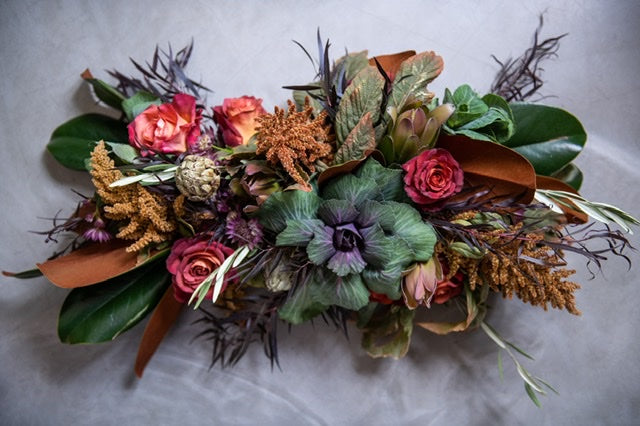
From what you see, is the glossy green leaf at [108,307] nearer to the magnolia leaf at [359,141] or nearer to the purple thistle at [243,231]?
the purple thistle at [243,231]

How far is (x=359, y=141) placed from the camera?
90 cm

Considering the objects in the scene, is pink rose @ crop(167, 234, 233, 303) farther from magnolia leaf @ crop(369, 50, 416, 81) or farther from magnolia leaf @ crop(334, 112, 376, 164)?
magnolia leaf @ crop(369, 50, 416, 81)

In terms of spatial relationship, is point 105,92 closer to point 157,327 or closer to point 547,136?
point 157,327

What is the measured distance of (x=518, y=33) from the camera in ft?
3.87

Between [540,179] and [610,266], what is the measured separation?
42 centimetres

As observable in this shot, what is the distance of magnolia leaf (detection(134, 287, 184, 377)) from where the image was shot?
1.13 meters

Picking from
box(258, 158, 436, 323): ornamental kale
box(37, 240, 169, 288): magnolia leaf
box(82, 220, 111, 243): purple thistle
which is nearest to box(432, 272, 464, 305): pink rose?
box(258, 158, 436, 323): ornamental kale

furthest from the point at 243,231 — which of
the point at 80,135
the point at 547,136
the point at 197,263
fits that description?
the point at 547,136

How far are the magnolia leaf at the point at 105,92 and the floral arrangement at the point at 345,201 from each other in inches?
3.0

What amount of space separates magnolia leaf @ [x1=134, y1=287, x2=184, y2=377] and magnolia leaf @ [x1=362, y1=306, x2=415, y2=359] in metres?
0.50

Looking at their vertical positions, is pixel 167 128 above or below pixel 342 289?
above

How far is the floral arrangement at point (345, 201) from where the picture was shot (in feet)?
2.93

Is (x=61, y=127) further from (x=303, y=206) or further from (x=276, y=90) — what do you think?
(x=303, y=206)

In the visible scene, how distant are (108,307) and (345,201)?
66 cm
